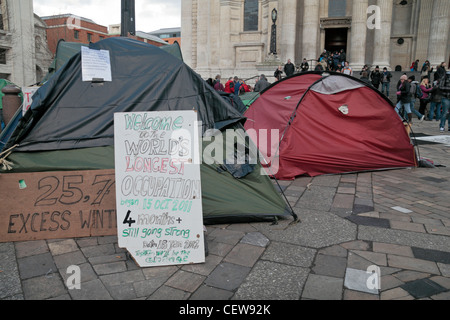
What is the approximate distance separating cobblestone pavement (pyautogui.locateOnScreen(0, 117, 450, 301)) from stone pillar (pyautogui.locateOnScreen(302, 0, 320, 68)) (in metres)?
18.3

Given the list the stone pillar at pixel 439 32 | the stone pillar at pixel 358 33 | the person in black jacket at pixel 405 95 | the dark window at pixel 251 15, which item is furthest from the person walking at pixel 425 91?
the dark window at pixel 251 15

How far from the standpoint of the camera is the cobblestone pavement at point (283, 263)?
2641 millimetres

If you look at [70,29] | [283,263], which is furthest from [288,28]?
[70,29]

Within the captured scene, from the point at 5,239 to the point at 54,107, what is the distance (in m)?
1.46

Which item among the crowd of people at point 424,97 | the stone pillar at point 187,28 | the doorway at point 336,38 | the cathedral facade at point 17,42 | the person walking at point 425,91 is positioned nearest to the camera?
the crowd of people at point 424,97

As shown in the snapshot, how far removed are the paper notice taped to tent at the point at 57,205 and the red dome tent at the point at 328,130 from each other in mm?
3008

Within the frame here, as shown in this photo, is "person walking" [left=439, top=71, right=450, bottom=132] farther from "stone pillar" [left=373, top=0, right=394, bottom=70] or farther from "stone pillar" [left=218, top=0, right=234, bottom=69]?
"stone pillar" [left=218, top=0, right=234, bottom=69]

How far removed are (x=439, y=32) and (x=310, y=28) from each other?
7276mm

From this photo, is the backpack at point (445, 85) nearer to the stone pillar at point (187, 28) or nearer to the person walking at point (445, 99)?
the person walking at point (445, 99)

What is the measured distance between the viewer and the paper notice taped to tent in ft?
11.4

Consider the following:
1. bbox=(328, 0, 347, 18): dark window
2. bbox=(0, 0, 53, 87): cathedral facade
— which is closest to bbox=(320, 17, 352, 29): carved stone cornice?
bbox=(328, 0, 347, 18): dark window

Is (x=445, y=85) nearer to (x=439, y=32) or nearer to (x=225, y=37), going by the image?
(x=439, y=32)

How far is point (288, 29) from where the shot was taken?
68.6 ft

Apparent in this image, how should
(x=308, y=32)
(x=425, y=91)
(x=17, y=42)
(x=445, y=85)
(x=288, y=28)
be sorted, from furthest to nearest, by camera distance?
(x=308, y=32), (x=288, y=28), (x=17, y=42), (x=425, y=91), (x=445, y=85)
